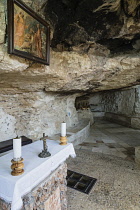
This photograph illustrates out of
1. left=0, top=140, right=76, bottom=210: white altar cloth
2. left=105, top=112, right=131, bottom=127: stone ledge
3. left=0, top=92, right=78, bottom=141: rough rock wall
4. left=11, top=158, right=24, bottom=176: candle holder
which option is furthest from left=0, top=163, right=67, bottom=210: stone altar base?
left=105, top=112, right=131, bottom=127: stone ledge

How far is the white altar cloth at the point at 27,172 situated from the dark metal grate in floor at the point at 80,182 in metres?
0.98

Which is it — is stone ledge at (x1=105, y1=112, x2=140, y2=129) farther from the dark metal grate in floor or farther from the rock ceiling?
the dark metal grate in floor

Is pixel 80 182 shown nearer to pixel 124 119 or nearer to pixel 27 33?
pixel 27 33

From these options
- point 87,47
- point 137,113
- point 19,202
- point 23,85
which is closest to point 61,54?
point 87,47

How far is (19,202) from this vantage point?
1.15 m

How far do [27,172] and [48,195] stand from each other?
0.49m

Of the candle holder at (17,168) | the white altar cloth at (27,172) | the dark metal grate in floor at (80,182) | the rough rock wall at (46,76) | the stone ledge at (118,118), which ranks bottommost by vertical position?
the dark metal grate in floor at (80,182)

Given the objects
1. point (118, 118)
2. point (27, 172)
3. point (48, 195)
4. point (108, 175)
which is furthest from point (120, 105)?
point (27, 172)

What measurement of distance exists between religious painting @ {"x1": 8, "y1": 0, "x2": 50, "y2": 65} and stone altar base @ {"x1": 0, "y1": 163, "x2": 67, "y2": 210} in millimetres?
1699

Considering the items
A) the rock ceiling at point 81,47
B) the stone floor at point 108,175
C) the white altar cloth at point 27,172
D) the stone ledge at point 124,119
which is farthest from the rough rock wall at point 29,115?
the stone ledge at point 124,119

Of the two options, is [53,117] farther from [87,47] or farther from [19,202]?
[19,202]

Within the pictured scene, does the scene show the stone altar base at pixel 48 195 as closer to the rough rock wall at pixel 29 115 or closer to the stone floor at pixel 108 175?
the stone floor at pixel 108 175

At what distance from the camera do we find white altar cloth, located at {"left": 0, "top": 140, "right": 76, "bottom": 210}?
113 cm

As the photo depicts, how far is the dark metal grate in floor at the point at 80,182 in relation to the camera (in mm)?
2365
